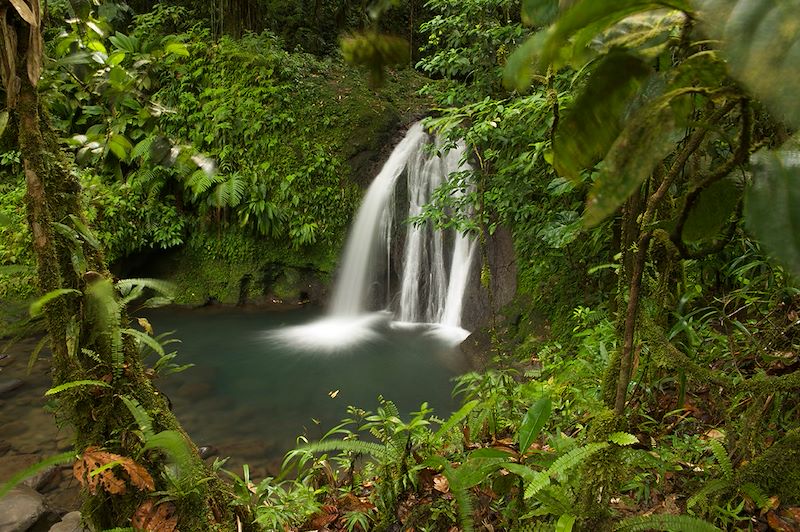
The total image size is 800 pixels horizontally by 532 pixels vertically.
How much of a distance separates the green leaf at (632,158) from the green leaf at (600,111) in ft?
0.30

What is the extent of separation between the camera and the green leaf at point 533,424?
1.80 metres

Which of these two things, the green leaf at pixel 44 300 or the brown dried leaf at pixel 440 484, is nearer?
the green leaf at pixel 44 300

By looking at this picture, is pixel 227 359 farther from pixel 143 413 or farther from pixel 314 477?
pixel 143 413

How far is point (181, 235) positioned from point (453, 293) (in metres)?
5.02

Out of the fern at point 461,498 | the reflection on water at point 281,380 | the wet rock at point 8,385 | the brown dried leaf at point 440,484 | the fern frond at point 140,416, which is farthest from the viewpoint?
the wet rock at point 8,385

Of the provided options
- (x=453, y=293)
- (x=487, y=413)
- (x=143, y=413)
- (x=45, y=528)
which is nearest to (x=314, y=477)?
(x=487, y=413)

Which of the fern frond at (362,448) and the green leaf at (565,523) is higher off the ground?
the green leaf at (565,523)

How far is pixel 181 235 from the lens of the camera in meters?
9.01

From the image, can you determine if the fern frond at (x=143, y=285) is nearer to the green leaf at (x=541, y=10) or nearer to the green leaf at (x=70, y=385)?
the green leaf at (x=70, y=385)

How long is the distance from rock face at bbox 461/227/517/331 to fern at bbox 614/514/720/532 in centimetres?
463

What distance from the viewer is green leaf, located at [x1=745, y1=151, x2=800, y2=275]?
52 centimetres

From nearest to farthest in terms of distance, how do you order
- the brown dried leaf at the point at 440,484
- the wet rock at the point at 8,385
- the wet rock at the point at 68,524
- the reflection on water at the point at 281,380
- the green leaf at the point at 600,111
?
1. the green leaf at the point at 600,111
2. the brown dried leaf at the point at 440,484
3. the wet rock at the point at 68,524
4. the reflection on water at the point at 281,380
5. the wet rock at the point at 8,385

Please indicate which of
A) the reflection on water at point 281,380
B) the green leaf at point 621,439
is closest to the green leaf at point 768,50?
the green leaf at point 621,439

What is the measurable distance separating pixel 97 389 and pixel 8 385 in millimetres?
5535
